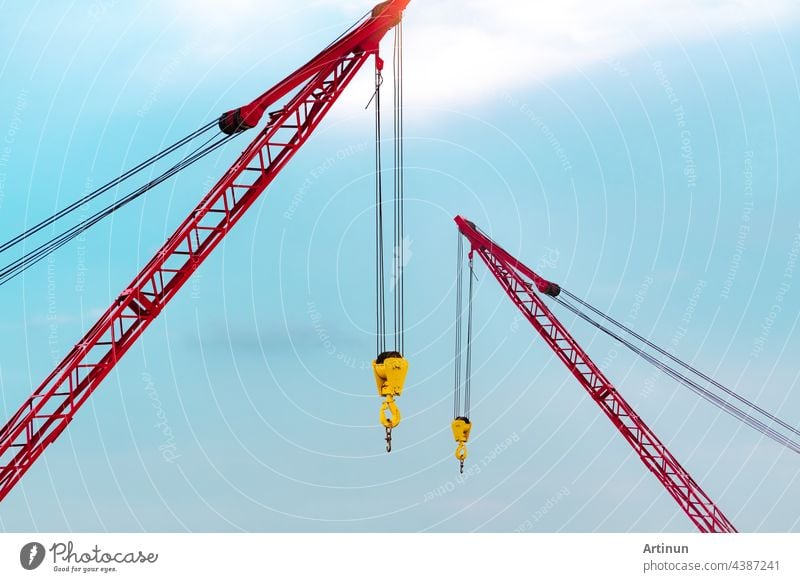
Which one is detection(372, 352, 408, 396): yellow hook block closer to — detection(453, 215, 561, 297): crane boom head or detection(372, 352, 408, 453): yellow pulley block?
detection(372, 352, 408, 453): yellow pulley block

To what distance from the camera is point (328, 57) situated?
1592 inches

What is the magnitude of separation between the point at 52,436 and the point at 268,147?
12738mm

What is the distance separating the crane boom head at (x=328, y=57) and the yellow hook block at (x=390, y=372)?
9904 millimetres

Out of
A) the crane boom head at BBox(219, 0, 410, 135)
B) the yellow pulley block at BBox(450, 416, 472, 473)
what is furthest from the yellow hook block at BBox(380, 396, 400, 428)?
A: the yellow pulley block at BBox(450, 416, 472, 473)

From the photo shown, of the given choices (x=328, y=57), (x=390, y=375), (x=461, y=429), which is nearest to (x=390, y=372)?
(x=390, y=375)

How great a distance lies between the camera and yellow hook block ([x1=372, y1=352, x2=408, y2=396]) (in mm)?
36312

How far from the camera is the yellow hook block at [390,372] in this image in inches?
1430

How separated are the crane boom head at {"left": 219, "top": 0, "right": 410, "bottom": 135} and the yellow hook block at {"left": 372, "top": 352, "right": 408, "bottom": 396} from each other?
9904mm

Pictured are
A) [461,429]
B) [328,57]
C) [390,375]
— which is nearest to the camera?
[390,375]

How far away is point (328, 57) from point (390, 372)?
40.4ft

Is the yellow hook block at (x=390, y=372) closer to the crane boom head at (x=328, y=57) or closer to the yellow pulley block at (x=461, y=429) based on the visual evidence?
the crane boom head at (x=328, y=57)

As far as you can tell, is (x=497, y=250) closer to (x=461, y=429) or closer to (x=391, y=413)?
(x=461, y=429)

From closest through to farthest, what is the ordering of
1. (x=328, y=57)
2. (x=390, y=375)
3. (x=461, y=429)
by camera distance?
1. (x=390, y=375)
2. (x=328, y=57)
3. (x=461, y=429)
